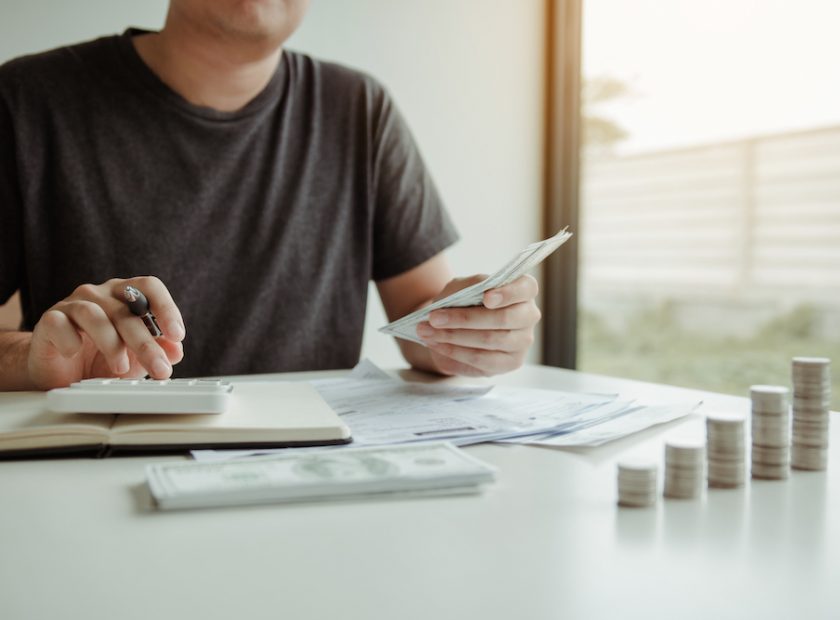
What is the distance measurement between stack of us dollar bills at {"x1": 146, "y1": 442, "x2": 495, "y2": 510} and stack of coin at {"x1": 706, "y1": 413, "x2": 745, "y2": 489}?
18 centimetres

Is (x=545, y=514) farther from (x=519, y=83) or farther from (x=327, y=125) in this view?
(x=519, y=83)

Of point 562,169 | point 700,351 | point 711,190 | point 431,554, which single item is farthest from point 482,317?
point 700,351

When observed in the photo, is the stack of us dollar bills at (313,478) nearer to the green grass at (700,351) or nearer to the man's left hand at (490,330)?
the man's left hand at (490,330)

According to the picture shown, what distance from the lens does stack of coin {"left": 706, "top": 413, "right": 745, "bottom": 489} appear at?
61 centimetres

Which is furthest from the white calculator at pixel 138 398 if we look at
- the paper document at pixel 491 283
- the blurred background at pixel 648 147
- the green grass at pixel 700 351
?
the green grass at pixel 700 351

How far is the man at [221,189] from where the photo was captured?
133cm

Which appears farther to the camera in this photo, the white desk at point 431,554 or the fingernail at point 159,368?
the fingernail at point 159,368

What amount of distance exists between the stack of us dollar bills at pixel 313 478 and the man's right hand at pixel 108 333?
240 mm

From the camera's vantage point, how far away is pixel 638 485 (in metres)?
0.56

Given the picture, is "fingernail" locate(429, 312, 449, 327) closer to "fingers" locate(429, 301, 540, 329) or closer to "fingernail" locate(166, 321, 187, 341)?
"fingers" locate(429, 301, 540, 329)

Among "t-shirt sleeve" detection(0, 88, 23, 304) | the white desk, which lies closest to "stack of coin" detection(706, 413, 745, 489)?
the white desk

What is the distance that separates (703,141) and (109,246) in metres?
2.73

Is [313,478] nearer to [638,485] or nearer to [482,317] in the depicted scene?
[638,485]

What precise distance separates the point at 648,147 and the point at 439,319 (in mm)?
2823
